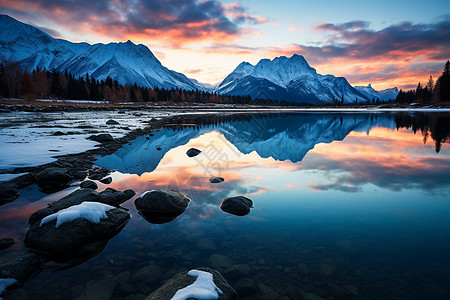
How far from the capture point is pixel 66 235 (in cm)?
629

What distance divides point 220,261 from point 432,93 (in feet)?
569

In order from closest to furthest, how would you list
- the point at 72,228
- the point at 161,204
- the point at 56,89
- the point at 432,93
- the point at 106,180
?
the point at 72,228 < the point at 161,204 < the point at 106,180 < the point at 56,89 < the point at 432,93

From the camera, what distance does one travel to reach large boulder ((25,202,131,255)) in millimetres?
6125

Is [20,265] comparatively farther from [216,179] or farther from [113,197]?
[216,179]

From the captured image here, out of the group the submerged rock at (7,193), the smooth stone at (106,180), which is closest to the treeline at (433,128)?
the smooth stone at (106,180)

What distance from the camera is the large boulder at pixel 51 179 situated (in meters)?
10.6

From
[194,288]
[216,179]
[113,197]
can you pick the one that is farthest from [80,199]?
[216,179]

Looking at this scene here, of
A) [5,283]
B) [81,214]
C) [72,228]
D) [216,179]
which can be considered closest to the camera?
[5,283]

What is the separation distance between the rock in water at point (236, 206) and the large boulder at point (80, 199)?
438cm

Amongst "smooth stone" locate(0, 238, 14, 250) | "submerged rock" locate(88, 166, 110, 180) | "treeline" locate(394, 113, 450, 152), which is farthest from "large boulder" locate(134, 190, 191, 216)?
"treeline" locate(394, 113, 450, 152)

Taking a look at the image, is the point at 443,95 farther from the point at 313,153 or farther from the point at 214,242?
the point at 214,242

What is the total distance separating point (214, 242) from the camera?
6750 mm

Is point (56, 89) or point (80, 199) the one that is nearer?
point (80, 199)

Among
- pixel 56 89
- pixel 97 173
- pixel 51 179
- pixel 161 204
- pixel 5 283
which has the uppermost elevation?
pixel 56 89
